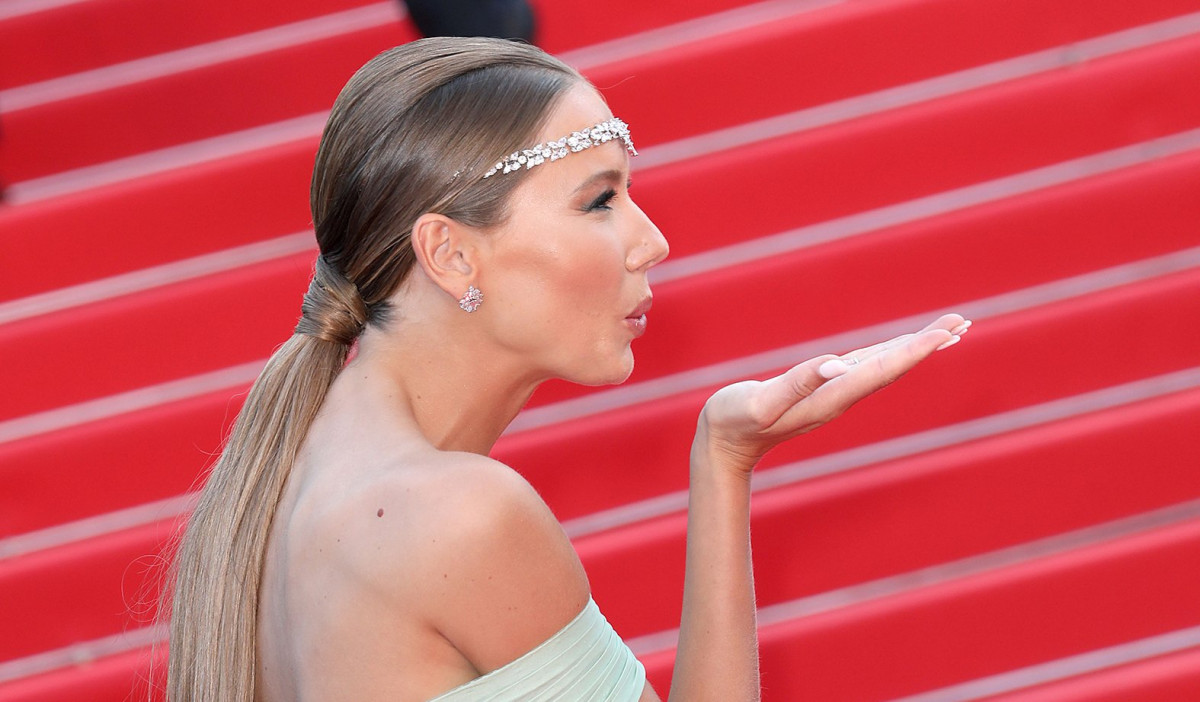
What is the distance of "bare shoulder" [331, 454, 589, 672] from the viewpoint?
1.06 metres

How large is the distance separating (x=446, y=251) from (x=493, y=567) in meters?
0.33

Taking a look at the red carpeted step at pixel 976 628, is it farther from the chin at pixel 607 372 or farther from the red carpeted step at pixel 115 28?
the red carpeted step at pixel 115 28

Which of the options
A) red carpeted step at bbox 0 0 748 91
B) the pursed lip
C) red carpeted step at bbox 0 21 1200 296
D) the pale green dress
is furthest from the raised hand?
red carpeted step at bbox 0 0 748 91

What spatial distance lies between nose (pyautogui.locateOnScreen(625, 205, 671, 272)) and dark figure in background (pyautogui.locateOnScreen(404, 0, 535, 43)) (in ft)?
4.26

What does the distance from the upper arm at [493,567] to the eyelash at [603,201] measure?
1.04 ft

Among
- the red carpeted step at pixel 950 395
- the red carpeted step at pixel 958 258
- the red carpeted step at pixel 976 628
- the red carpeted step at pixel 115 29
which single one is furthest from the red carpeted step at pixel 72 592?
the red carpeted step at pixel 115 29

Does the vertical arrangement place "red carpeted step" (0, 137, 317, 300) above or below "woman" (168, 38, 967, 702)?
above

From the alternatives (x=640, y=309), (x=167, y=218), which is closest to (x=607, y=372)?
(x=640, y=309)

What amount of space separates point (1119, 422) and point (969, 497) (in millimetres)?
326

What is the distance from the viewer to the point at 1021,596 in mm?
2412

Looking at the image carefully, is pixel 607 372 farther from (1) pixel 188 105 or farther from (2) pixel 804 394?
(1) pixel 188 105

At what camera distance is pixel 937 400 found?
101 inches

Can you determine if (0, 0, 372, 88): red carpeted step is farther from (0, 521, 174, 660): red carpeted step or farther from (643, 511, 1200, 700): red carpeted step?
(643, 511, 1200, 700): red carpeted step

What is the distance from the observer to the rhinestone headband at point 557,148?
1.25 meters
